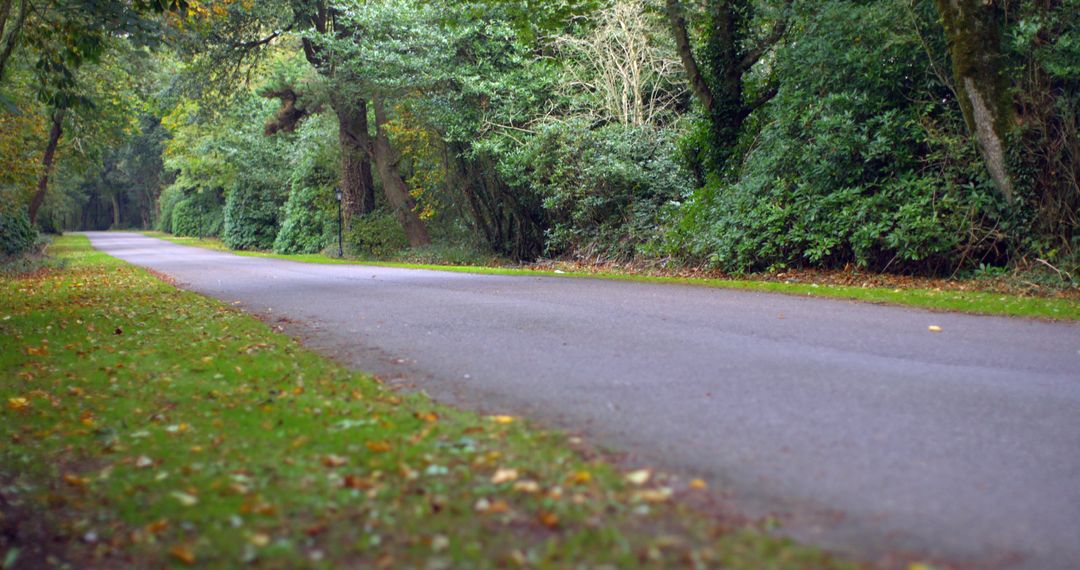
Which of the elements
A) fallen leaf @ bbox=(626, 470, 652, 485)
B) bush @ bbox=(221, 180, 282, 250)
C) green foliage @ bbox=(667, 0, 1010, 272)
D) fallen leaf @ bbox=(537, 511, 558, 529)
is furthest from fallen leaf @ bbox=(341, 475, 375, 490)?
bush @ bbox=(221, 180, 282, 250)

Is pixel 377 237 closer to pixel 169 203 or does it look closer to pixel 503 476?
pixel 503 476

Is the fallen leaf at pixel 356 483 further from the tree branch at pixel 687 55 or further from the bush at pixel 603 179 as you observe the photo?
the bush at pixel 603 179

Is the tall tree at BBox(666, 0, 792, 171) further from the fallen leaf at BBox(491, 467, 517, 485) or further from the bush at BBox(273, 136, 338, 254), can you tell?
the bush at BBox(273, 136, 338, 254)

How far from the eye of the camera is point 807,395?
5742mm

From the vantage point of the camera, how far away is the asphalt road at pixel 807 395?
12.1 feet

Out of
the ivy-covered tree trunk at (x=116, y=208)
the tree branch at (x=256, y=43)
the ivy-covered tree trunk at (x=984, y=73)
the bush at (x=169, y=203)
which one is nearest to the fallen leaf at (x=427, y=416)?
the ivy-covered tree trunk at (x=984, y=73)

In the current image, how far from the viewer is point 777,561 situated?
313 centimetres

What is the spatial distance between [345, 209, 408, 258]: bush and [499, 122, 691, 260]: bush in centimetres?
828

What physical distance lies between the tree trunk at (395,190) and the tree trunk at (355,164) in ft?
2.16

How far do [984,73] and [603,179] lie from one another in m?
10.4

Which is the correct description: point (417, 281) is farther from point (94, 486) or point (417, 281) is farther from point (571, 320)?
point (94, 486)

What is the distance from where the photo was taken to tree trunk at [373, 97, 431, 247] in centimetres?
3006

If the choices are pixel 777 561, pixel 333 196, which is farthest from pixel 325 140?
pixel 777 561

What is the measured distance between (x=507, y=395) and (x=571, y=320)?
3.76 metres
